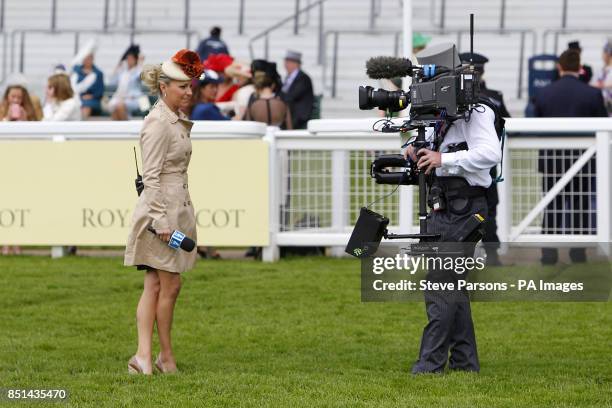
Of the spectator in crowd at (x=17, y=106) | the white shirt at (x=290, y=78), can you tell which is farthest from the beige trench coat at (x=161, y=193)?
the white shirt at (x=290, y=78)

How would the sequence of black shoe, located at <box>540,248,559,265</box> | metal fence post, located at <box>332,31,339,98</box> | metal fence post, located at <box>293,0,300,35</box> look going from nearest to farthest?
black shoe, located at <box>540,248,559,265</box>, metal fence post, located at <box>332,31,339,98</box>, metal fence post, located at <box>293,0,300,35</box>

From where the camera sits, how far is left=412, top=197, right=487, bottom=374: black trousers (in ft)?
27.3

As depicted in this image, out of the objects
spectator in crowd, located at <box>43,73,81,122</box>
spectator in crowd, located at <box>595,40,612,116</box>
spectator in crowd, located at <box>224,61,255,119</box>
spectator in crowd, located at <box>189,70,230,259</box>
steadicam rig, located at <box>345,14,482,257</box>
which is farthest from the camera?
spectator in crowd, located at <box>595,40,612,116</box>

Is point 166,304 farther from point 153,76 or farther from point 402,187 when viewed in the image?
point 402,187

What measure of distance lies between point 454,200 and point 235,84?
9644 millimetres

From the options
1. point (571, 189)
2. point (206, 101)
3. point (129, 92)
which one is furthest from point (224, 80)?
point (571, 189)

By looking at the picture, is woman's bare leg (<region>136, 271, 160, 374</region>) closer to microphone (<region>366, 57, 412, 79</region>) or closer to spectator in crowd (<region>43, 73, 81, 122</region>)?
microphone (<region>366, 57, 412, 79</region>)

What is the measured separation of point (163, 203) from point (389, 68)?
1472 millimetres

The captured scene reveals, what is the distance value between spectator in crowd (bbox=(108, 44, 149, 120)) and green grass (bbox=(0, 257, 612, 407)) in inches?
304

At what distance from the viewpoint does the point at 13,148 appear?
14.6 m

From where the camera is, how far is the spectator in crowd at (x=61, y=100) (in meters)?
16.2

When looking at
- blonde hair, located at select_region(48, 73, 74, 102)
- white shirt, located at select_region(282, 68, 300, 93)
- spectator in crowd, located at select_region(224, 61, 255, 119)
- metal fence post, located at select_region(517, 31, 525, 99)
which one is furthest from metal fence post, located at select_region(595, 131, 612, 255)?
metal fence post, located at select_region(517, 31, 525, 99)

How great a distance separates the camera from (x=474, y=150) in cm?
812

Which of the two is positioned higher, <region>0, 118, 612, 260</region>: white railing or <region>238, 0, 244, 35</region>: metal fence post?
<region>238, 0, 244, 35</region>: metal fence post
